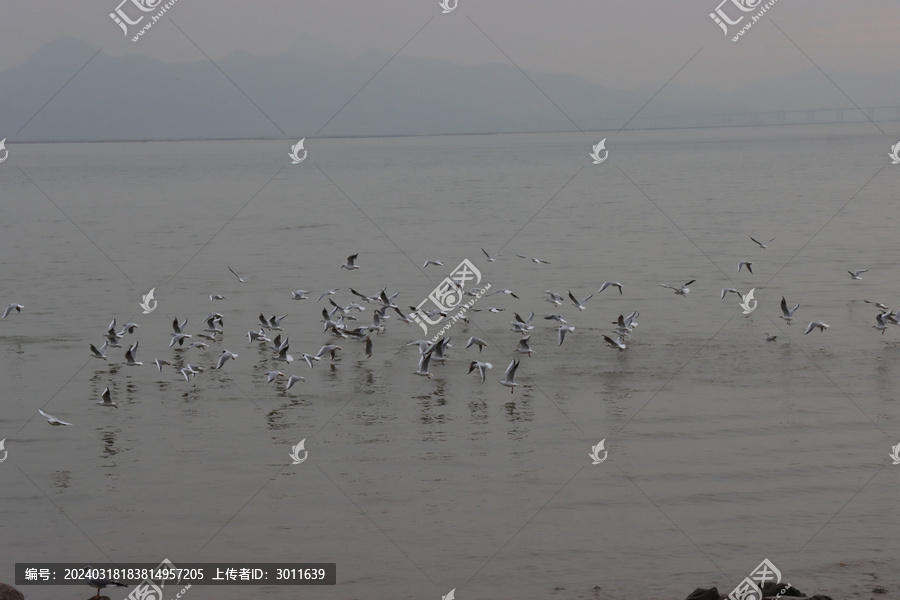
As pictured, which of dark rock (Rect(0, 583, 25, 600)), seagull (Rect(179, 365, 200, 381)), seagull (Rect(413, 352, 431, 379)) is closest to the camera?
dark rock (Rect(0, 583, 25, 600))

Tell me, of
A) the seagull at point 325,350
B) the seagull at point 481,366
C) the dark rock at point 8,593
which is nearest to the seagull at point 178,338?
the seagull at point 325,350

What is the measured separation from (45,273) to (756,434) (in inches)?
1115

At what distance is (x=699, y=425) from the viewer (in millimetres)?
17203

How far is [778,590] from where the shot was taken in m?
10.4

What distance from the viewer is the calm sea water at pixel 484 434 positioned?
494 inches
